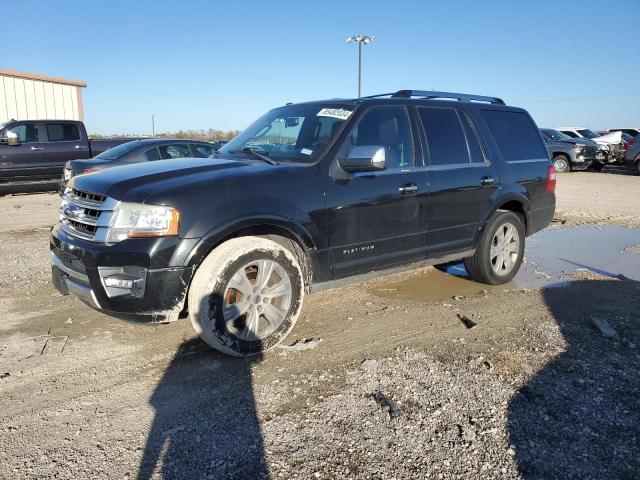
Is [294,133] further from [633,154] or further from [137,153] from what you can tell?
[633,154]

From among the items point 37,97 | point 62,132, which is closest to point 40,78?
point 37,97

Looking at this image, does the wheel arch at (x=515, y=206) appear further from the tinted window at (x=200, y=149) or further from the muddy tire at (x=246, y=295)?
the tinted window at (x=200, y=149)

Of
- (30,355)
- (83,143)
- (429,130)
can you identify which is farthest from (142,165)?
(83,143)

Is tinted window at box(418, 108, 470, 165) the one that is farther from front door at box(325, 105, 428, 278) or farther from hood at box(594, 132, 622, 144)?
hood at box(594, 132, 622, 144)

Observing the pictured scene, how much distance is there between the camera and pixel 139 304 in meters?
3.37

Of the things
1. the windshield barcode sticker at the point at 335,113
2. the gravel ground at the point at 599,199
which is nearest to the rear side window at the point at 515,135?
the windshield barcode sticker at the point at 335,113

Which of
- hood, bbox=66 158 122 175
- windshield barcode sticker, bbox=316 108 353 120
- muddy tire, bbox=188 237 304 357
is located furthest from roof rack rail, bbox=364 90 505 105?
hood, bbox=66 158 122 175

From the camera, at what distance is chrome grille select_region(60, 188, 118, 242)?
3432 millimetres

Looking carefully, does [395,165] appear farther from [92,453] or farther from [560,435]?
[92,453]

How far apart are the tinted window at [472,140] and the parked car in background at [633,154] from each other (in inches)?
702

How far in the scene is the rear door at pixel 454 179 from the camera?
4.79 m

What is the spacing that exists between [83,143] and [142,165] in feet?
35.1

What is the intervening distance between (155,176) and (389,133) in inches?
83.0

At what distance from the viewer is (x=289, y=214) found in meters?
3.78
